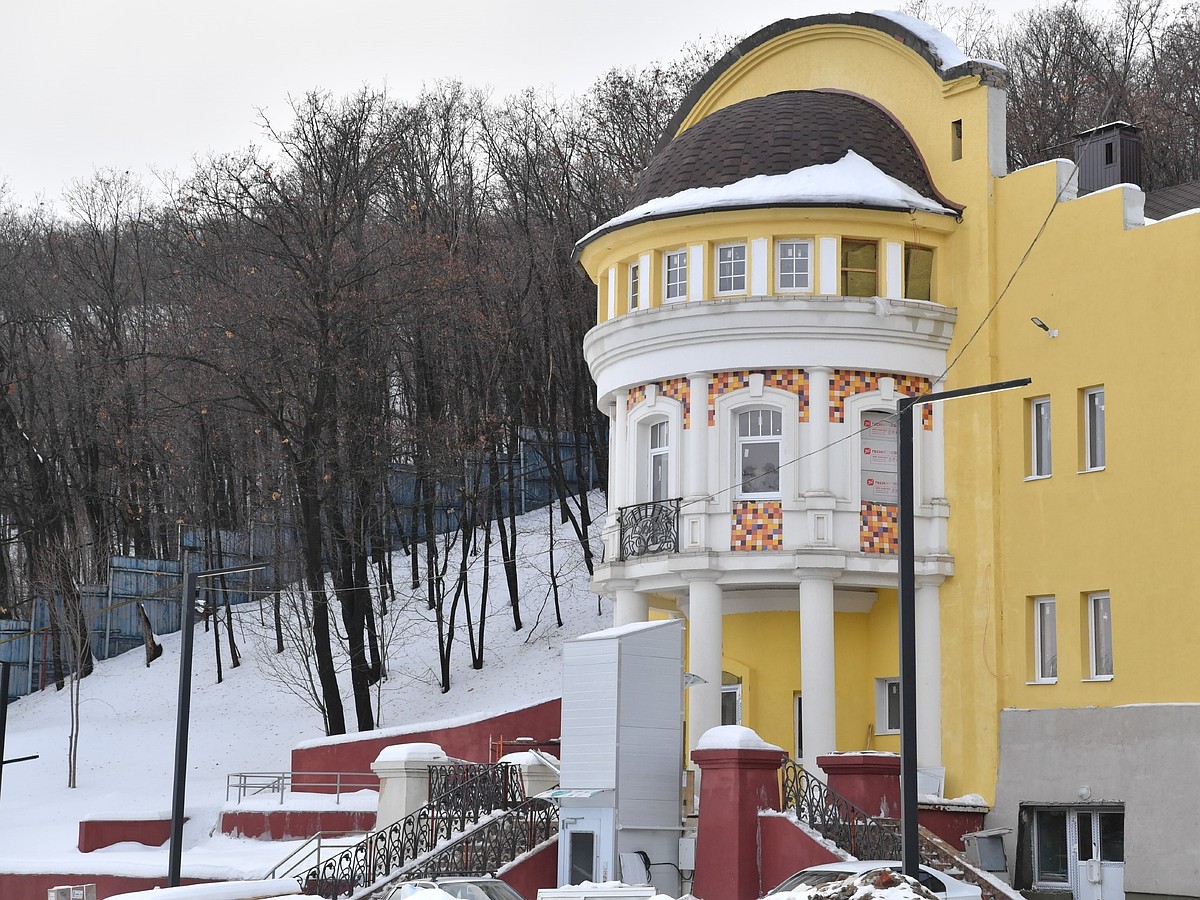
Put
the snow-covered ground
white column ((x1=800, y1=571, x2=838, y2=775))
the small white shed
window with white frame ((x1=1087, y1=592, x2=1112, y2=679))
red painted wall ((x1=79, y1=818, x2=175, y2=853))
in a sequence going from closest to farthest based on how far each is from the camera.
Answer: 1. the small white shed
2. window with white frame ((x1=1087, y1=592, x2=1112, y2=679))
3. white column ((x1=800, y1=571, x2=838, y2=775))
4. red painted wall ((x1=79, y1=818, x2=175, y2=853))
5. the snow-covered ground

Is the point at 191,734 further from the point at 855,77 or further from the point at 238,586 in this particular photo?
the point at 855,77

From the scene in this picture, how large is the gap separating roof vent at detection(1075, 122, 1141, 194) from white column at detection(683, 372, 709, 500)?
8.52 metres

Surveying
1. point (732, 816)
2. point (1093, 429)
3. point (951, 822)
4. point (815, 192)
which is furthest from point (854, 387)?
point (732, 816)

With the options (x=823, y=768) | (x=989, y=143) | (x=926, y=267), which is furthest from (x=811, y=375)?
(x=823, y=768)

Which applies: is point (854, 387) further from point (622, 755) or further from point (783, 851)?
point (783, 851)

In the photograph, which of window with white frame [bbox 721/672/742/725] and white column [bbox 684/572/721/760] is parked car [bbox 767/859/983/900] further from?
window with white frame [bbox 721/672/742/725]

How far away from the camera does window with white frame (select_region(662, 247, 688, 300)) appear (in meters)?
32.3

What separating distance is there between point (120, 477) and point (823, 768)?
34117 millimetres

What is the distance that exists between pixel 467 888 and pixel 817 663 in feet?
31.7

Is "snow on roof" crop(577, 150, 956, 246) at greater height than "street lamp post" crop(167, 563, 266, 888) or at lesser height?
greater

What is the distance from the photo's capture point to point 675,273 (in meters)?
32.6

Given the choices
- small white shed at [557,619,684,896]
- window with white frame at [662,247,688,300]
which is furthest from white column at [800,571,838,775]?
window with white frame at [662,247,688,300]

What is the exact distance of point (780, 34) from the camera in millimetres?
35688

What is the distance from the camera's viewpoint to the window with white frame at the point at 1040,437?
30.2m
